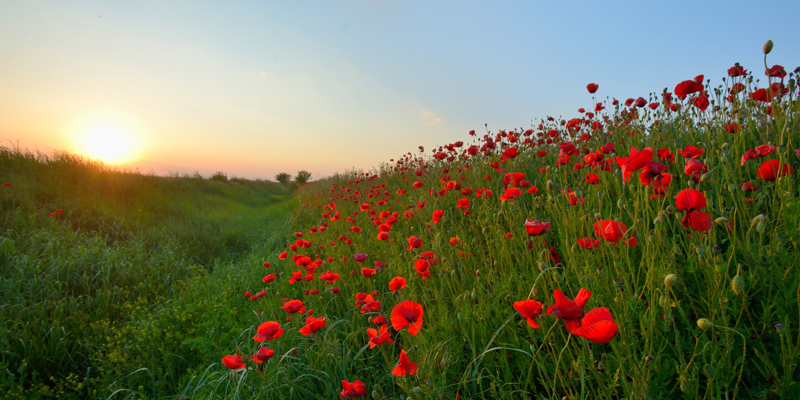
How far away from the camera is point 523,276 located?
1922mm

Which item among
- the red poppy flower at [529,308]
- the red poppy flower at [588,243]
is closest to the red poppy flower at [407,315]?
the red poppy flower at [529,308]

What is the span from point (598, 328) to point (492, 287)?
1096mm

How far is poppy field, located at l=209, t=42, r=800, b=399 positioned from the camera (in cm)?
109

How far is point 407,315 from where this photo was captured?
139 cm

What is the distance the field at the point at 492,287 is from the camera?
1.18 m

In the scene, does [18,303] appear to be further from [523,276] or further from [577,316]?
[577,316]

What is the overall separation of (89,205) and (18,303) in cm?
387

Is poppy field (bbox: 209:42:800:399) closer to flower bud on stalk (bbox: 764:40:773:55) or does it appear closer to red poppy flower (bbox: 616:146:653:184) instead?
red poppy flower (bbox: 616:146:653:184)

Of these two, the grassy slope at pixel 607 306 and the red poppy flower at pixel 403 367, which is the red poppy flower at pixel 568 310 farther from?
the red poppy flower at pixel 403 367

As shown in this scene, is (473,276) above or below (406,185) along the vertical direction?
below

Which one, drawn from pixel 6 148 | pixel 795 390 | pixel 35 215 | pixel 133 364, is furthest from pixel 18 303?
pixel 6 148

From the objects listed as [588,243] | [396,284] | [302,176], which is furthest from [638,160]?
[302,176]

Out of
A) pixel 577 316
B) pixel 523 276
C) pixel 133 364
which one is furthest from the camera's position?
pixel 133 364

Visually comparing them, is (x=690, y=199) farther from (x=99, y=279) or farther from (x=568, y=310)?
(x=99, y=279)
